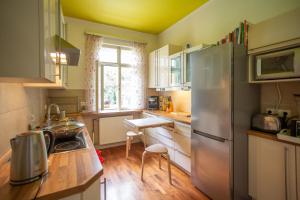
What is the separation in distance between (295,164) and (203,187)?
0.98 meters

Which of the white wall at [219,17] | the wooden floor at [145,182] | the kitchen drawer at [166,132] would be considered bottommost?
the wooden floor at [145,182]

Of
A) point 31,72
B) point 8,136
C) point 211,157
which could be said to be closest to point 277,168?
point 211,157

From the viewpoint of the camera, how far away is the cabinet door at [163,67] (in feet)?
10.2

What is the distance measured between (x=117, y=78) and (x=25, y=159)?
3.08m

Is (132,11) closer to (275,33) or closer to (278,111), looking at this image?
(275,33)

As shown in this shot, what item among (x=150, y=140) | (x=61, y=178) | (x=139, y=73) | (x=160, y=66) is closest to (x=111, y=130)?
(x=150, y=140)

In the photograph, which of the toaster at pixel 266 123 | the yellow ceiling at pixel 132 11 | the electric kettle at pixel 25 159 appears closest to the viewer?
the electric kettle at pixel 25 159

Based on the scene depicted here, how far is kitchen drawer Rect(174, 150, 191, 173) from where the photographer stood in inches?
88.6

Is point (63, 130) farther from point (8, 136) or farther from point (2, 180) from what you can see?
point (2, 180)

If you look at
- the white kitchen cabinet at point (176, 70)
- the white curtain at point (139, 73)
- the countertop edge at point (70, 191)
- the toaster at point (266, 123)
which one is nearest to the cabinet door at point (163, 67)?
the white kitchen cabinet at point (176, 70)

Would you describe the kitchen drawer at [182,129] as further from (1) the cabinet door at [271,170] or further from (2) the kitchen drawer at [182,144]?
(1) the cabinet door at [271,170]

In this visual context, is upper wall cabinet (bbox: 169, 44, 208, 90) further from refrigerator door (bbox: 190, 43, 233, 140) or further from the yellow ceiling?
the yellow ceiling

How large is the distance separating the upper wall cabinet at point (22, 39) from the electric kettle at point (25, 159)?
319 mm

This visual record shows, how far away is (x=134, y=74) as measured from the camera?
374 centimetres
